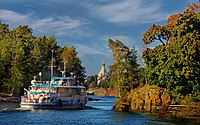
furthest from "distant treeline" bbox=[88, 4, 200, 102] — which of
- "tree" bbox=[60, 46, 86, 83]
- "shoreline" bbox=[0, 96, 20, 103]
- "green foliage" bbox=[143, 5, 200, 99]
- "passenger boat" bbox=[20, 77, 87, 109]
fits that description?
"tree" bbox=[60, 46, 86, 83]

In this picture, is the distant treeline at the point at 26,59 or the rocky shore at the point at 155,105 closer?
the rocky shore at the point at 155,105

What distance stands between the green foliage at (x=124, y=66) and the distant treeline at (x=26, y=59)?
1649cm

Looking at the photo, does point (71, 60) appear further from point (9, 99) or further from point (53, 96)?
point (53, 96)

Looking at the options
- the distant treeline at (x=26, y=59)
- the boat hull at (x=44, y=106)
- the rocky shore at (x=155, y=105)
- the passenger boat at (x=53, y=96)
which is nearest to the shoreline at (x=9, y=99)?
the distant treeline at (x=26, y=59)

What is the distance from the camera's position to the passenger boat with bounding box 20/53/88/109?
61.0 meters

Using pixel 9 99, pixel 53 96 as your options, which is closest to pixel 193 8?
pixel 53 96

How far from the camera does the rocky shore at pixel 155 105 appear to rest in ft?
161

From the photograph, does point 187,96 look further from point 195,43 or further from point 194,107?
point 195,43

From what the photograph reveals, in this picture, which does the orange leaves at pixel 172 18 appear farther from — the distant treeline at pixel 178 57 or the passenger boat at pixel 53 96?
the passenger boat at pixel 53 96

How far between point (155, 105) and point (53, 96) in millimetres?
18456

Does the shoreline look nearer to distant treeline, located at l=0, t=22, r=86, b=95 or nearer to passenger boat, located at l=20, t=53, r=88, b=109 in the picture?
distant treeline, located at l=0, t=22, r=86, b=95

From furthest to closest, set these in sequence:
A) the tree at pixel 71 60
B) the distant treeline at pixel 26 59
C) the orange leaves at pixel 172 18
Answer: the tree at pixel 71 60 < the distant treeline at pixel 26 59 < the orange leaves at pixel 172 18

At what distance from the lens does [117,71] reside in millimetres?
88812

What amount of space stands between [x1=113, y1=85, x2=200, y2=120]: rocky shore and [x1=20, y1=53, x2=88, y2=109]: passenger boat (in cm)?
944
